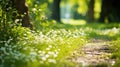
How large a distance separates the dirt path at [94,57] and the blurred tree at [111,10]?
19.4 m

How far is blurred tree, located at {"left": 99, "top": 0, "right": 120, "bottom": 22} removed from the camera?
30322mm

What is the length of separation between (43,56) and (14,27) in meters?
2.98

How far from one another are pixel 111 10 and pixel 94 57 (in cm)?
2177

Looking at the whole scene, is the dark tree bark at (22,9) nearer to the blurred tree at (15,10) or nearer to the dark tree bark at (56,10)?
the blurred tree at (15,10)

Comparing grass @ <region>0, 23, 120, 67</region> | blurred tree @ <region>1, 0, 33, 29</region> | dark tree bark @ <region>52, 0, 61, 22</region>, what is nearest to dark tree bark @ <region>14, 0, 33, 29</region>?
blurred tree @ <region>1, 0, 33, 29</region>

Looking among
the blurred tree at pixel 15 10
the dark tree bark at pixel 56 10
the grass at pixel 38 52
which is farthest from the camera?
the dark tree bark at pixel 56 10

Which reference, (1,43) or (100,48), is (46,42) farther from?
(100,48)

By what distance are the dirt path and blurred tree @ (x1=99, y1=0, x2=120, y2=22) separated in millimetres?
19419

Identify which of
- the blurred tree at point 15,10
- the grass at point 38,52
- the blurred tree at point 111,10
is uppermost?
the blurred tree at point 15,10

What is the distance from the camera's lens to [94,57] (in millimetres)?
9234

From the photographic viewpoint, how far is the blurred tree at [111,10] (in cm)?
3032

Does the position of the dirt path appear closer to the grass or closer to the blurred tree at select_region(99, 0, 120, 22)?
the grass

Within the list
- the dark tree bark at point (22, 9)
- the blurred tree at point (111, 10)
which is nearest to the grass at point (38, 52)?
the dark tree bark at point (22, 9)

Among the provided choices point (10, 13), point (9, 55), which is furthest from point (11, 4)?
point (9, 55)
